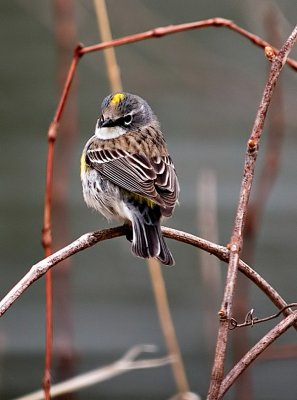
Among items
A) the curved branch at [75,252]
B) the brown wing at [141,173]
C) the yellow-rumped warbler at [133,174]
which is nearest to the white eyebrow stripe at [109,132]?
the yellow-rumped warbler at [133,174]

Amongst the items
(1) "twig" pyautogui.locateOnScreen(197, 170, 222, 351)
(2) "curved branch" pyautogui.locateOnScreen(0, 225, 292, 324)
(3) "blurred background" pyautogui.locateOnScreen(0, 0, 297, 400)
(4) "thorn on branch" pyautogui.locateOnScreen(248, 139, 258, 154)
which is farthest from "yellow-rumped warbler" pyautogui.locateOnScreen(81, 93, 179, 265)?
(3) "blurred background" pyautogui.locateOnScreen(0, 0, 297, 400)

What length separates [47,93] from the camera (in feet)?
26.6

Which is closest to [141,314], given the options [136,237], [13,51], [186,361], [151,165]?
[186,361]

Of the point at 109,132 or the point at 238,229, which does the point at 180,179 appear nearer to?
the point at 109,132

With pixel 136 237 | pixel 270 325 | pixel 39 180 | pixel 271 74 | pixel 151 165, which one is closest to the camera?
pixel 271 74

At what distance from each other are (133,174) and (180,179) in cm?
340

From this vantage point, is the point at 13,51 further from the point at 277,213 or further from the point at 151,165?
the point at 151,165

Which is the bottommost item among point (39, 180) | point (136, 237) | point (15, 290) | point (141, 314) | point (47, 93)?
point (15, 290)

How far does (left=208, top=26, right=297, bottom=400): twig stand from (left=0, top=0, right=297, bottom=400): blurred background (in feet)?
14.0

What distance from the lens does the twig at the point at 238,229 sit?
2.35 m

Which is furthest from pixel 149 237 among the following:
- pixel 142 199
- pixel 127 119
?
pixel 127 119

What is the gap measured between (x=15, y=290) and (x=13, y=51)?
593 centimetres

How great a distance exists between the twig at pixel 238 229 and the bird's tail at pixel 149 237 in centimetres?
118

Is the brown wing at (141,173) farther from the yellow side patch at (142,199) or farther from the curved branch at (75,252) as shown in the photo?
the curved branch at (75,252)
